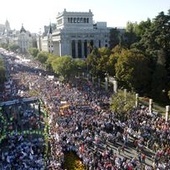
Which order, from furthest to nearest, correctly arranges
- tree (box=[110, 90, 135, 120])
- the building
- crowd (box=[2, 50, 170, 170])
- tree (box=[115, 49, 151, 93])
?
the building
tree (box=[115, 49, 151, 93])
tree (box=[110, 90, 135, 120])
crowd (box=[2, 50, 170, 170])

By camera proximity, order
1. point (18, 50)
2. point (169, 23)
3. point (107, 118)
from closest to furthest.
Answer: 1. point (107, 118)
2. point (169, 23)
3. point (18, 50)

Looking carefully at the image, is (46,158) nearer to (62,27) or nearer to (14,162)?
(14,162)

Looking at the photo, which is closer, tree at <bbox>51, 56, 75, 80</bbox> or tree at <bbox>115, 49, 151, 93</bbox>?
tree at <bbox>115, 49, 151, 93</bbox>

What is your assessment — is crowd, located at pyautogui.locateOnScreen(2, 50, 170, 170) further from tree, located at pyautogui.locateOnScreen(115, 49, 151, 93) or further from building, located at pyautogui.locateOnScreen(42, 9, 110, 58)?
building, located at pyautogui.locateOnScreen(42, 9, 110, 58)

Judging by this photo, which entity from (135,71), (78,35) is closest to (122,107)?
(135,71)

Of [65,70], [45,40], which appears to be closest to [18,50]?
[45,40]

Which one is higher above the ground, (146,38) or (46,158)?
(146,38)

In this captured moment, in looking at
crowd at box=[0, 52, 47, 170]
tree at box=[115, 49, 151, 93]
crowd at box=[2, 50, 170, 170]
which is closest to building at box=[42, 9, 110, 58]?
tree at box=[115, 49, 151, 93]
